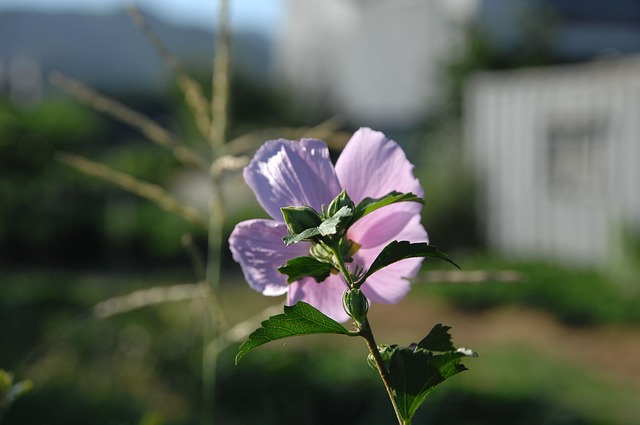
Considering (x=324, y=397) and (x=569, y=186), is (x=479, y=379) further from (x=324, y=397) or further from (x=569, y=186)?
(x=569, y=186)

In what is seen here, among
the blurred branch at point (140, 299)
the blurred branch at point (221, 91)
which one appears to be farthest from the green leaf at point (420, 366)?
the blurred branch at point (221, 91)

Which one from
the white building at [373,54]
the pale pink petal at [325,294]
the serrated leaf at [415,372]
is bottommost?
the white building at [373,54]

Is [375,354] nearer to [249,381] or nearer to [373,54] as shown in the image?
[249,381]

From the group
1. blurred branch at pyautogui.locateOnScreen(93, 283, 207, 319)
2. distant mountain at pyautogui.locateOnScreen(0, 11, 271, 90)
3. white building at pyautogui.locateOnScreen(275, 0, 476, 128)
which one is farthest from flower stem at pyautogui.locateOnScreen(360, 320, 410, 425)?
distant mountain at pyautogui.locateOnScreen(0, 11, 271, 90)

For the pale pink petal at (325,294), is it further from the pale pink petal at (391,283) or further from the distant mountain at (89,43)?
the distant mountain at (89,43)

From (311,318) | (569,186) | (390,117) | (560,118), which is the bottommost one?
(390,117)

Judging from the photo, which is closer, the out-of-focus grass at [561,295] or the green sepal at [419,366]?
the green sepal at [419,366]

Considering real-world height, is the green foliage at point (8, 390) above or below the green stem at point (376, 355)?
below

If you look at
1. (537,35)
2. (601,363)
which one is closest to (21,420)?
→ (601,363)
